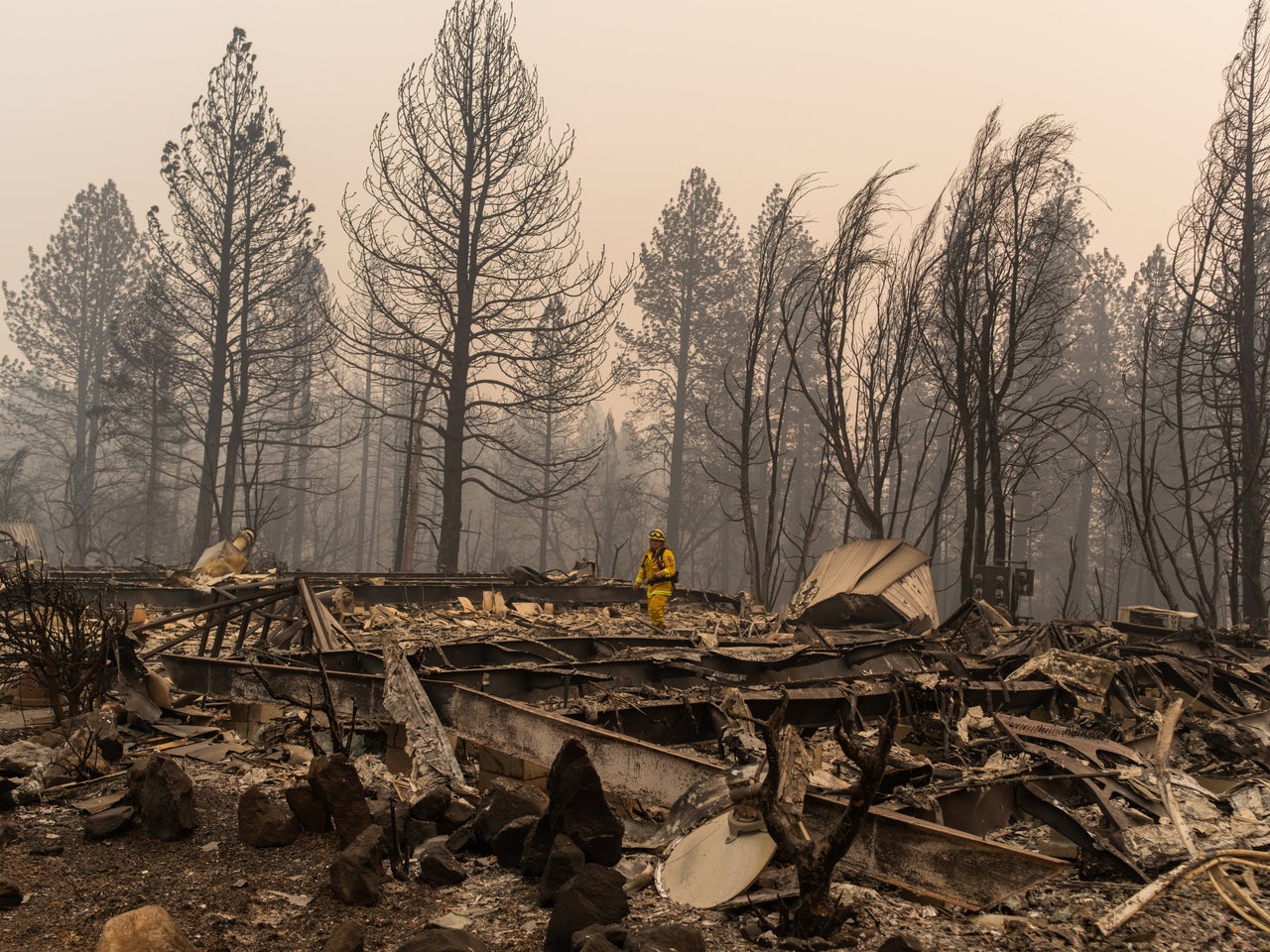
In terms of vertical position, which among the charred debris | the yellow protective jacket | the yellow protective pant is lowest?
the charred debris

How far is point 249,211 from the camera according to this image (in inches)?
1123

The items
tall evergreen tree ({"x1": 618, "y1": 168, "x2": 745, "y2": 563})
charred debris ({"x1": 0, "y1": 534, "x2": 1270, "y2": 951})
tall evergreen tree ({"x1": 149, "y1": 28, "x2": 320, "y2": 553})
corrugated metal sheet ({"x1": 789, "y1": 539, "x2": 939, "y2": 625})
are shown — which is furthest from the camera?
tall evergreen tree ({"x1": 618, "y1": 168, "x2": 745, "y2": 563})

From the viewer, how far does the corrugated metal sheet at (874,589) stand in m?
13.3

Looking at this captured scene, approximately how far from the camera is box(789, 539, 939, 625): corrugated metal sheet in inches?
522

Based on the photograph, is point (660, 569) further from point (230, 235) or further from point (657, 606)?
point (230, 235)

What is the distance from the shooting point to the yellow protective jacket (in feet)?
45.2

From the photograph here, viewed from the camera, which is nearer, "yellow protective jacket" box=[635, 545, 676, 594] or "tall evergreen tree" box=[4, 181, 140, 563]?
"yellow protective jacket" box=[635, 545, 676, 594]

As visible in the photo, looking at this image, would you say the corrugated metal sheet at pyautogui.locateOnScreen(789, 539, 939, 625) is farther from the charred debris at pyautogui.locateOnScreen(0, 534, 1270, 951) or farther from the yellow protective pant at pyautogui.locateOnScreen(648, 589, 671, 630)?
the charred debris at pyautogui.locateOnScreen(0, 534, 1270, 951)

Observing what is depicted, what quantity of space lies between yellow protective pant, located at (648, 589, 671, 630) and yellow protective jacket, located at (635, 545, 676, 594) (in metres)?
0.05

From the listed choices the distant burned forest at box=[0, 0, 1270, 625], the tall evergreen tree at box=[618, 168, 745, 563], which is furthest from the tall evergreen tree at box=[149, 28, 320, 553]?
the tall evergreen tree at box=[618, 168, 745, 563]

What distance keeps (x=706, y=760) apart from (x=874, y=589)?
352 inches

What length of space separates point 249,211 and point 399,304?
8889 mm

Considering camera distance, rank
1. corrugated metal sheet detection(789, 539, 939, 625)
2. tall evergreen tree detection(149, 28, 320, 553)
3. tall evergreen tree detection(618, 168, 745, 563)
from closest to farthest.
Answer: corrugated metal sheet detection(789, 539, 939, 625) → tall evergreen tree detection(149, 28, 320, 553) → tall evergreen tree detection(618, 168, 745, 563)

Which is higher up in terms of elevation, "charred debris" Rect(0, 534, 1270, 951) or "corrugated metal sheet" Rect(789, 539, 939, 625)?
"corrugated metal sheet" Rect(789, 539, 939, 625)
